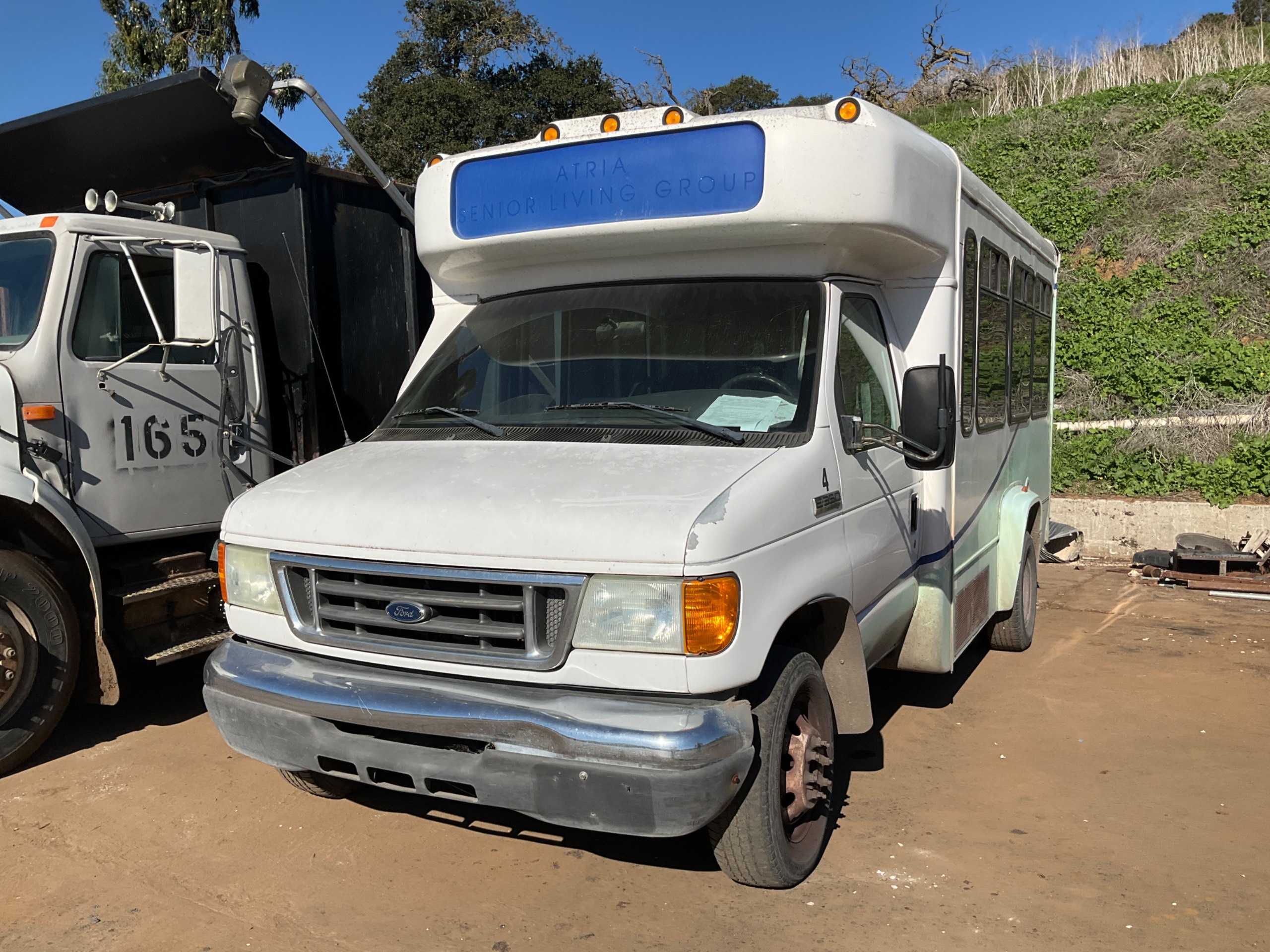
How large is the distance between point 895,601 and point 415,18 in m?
32.0

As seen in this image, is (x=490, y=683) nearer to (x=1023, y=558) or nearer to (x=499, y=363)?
(x=499, y=363)

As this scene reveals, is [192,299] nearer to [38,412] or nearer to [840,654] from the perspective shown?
[38,412]

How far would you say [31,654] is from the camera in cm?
463

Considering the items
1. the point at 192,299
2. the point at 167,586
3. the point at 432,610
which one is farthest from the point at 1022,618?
the point at 192,299

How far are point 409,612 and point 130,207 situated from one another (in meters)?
3.60

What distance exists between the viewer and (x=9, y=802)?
14.5 ft

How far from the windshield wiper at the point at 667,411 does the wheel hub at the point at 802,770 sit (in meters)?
0.98

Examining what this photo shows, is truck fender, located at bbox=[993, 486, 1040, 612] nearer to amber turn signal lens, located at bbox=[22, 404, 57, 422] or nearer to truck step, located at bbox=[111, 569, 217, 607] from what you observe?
truck step, located at bbox=[111, 569, 217, 607]

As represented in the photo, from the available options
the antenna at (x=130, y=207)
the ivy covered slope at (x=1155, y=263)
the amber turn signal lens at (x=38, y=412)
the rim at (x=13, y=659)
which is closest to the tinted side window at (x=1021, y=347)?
the antenna at (x=130, y=207)

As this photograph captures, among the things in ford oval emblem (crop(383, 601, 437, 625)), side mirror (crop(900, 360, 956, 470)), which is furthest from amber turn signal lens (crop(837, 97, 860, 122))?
ford oval emblem (crop(383, 601, 437, 625))

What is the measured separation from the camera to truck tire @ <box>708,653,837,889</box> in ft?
10.6

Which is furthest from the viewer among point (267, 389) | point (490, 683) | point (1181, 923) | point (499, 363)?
point (267, 389)

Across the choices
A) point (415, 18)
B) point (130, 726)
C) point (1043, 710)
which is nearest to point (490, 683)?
point (130, 726)

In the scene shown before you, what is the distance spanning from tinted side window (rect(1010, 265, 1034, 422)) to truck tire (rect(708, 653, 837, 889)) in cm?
334
